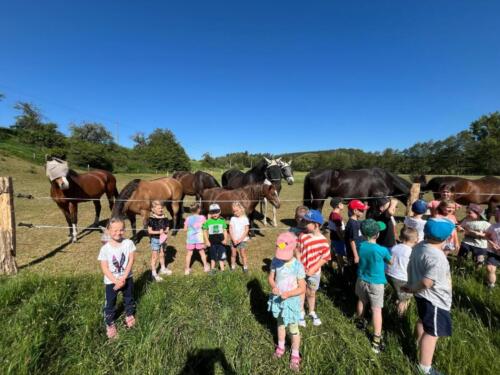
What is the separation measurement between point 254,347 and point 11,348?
2380mm

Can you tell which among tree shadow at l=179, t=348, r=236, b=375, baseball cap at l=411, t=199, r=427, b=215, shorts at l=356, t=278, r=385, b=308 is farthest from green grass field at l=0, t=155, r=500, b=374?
baseball cap at l=411, t=199, r=427, b=215

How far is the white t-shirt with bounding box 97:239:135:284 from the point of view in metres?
2.54

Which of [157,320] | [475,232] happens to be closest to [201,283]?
[157,320]

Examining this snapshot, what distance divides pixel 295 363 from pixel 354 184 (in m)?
6.26

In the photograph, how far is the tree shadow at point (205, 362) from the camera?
2.13 meters

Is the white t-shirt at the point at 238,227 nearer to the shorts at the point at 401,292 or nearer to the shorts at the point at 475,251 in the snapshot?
the shorts at the point at 401,292

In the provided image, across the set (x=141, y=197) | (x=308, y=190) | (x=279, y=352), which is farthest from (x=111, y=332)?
(x=308, y=190)

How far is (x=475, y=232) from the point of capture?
3520 millimetres

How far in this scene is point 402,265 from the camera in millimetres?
2785

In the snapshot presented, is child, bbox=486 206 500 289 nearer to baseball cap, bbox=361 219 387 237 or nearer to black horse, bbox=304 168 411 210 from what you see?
baseball cap, bbox=361 219 387 237

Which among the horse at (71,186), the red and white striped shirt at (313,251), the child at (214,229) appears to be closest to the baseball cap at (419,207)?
the red and white striped shirt at (313,251)

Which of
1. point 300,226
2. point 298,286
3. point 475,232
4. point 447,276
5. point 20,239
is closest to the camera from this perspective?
point 447,276

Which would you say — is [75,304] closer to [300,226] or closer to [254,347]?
[254,347]

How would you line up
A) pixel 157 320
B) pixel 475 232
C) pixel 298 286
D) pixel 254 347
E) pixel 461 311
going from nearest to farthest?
pixel 298 286 < pixel 254 347 < pixel 157 320 < pixel 461 311 < pixel 475 232
